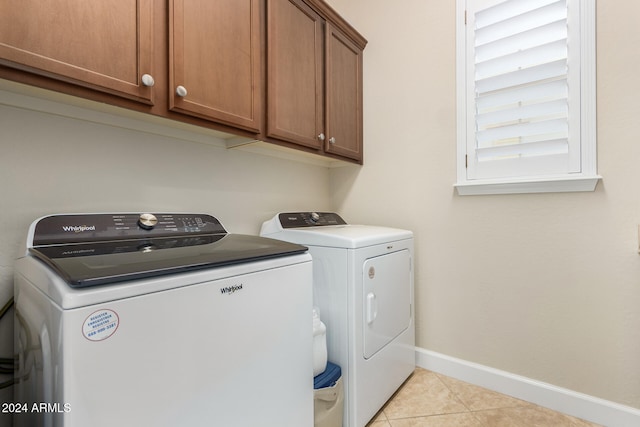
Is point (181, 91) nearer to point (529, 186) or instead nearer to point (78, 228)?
point (78, 228)

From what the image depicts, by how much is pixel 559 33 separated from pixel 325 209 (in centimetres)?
172

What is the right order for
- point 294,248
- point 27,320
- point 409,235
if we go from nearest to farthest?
point 27,320 → point 294,248 → point 409,235

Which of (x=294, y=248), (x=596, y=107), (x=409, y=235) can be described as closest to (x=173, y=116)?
(x=294, y=248)

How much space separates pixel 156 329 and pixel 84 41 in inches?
34.3

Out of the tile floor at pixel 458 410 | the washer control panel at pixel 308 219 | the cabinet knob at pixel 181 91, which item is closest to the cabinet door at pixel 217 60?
the cabinet knob at pixel 181 91

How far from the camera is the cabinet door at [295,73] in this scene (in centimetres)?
147

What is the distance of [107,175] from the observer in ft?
3.99

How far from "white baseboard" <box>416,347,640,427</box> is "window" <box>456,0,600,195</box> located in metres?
1.05

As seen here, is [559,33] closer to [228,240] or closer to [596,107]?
[596,107]

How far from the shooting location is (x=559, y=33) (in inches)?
59.9

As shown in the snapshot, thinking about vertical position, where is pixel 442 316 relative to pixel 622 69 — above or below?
below

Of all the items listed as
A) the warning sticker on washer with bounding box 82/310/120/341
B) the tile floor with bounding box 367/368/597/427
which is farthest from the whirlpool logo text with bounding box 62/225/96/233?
the tile floor with bounding box 367/368/597/427

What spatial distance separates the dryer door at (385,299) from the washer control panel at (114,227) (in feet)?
2.56

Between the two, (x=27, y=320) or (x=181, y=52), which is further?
(x=181, y=52)
